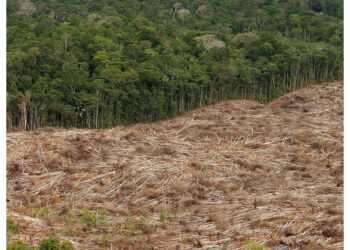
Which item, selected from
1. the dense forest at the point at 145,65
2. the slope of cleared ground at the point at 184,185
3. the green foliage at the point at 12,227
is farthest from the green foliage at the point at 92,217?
the dense forest at the point at 145,65

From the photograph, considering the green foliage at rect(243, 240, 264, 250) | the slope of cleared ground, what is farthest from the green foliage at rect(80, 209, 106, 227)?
the green foliage at rect(243, 240, 264, 250)

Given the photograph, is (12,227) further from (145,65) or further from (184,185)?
(145,65)

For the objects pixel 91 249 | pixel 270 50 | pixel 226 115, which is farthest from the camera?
pixel 270 50

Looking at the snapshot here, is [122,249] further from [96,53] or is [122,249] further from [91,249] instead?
[96,53]

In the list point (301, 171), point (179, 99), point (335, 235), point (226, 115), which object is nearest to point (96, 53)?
point (179, 99)

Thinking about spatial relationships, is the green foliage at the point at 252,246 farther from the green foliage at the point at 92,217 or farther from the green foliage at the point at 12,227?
the green foliage at the point at 12,227

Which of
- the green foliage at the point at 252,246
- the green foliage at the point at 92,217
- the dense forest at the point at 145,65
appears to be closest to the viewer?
the green foliage at the point at 252,246
